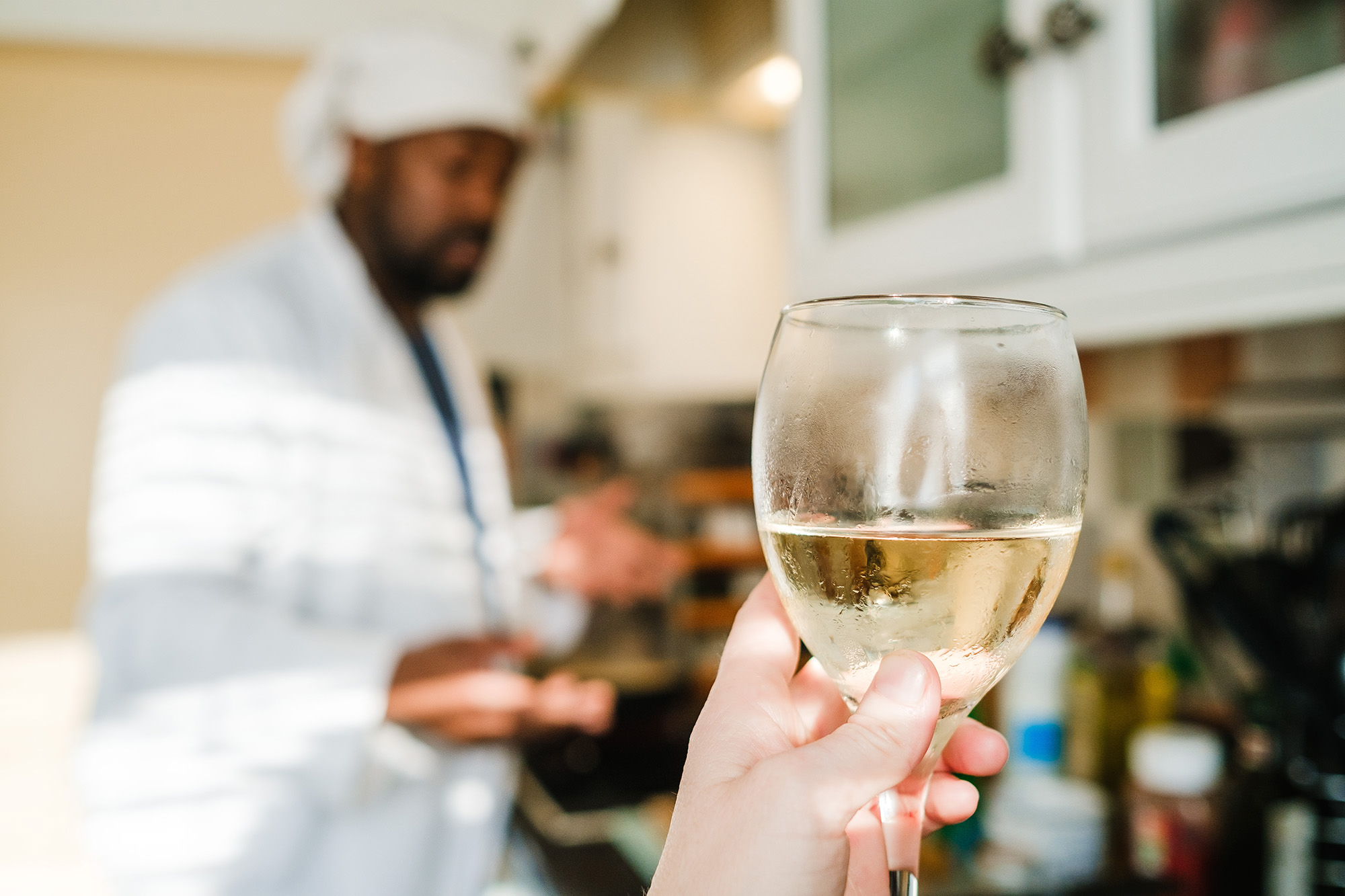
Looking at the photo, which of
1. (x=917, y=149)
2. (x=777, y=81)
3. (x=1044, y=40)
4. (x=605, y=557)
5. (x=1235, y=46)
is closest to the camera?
(x=1235, y=46)

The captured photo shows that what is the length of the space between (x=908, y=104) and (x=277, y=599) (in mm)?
1051

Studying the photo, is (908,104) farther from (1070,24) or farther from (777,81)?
(777,81)

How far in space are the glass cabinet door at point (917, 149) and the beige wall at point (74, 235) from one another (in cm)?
228

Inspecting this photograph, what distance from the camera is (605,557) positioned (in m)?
1.79

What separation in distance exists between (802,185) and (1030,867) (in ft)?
2.65

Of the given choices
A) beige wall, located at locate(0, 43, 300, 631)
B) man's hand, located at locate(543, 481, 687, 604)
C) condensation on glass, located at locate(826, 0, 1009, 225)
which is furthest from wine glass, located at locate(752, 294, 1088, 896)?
beige wall, located at locate(0, 43, 300, 631)

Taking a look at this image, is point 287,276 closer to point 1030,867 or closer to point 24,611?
point 1030,867

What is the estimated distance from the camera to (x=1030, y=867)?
1.06 metres

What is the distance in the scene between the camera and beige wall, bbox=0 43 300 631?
2.72m

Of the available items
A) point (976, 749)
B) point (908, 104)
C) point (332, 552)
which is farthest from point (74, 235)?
point (976, 749)

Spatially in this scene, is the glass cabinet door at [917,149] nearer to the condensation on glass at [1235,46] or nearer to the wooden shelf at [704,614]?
the condensation on glass at [1235,46]

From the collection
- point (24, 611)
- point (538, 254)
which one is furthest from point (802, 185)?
point (24, 611)

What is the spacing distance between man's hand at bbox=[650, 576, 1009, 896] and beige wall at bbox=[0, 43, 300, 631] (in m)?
2.88

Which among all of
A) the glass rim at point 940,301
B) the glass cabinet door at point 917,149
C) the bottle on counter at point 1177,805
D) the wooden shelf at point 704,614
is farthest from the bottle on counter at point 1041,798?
the wooden shelf at point 704,614
